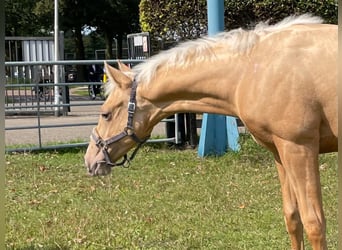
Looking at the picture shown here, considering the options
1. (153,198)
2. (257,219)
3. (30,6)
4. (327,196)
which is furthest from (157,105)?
(30,6)

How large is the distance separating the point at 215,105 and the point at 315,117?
2.16ft

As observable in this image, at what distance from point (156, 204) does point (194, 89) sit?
236 centimetres

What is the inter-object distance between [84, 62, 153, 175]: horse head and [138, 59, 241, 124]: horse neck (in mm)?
90

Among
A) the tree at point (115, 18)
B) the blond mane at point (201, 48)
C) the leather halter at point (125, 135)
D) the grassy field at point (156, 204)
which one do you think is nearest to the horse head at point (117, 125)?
the leather halter at point (125, 135)

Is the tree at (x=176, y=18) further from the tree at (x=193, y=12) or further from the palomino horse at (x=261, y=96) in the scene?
the palomino horse at (x=261, y=96)

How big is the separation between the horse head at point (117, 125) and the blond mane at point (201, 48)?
0.12 m

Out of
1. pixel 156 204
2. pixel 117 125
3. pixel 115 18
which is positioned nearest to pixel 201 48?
pixel 117 125

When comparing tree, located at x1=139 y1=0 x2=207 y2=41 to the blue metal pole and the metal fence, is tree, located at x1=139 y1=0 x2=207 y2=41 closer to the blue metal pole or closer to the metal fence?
the metal fence

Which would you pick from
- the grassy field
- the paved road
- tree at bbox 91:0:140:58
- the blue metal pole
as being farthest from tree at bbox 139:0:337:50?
tree at bbox 91:0:140:58

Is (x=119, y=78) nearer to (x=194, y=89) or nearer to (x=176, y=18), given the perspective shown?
(x=194, y=89)

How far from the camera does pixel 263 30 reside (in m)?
3.50

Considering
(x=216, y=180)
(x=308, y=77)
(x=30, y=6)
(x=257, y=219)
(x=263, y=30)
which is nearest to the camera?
(x=308, y=77)

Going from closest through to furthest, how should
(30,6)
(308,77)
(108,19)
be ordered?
(308,77) < (30,6) < (108,19)

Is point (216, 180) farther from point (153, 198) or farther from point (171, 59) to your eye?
point (171, 59)
